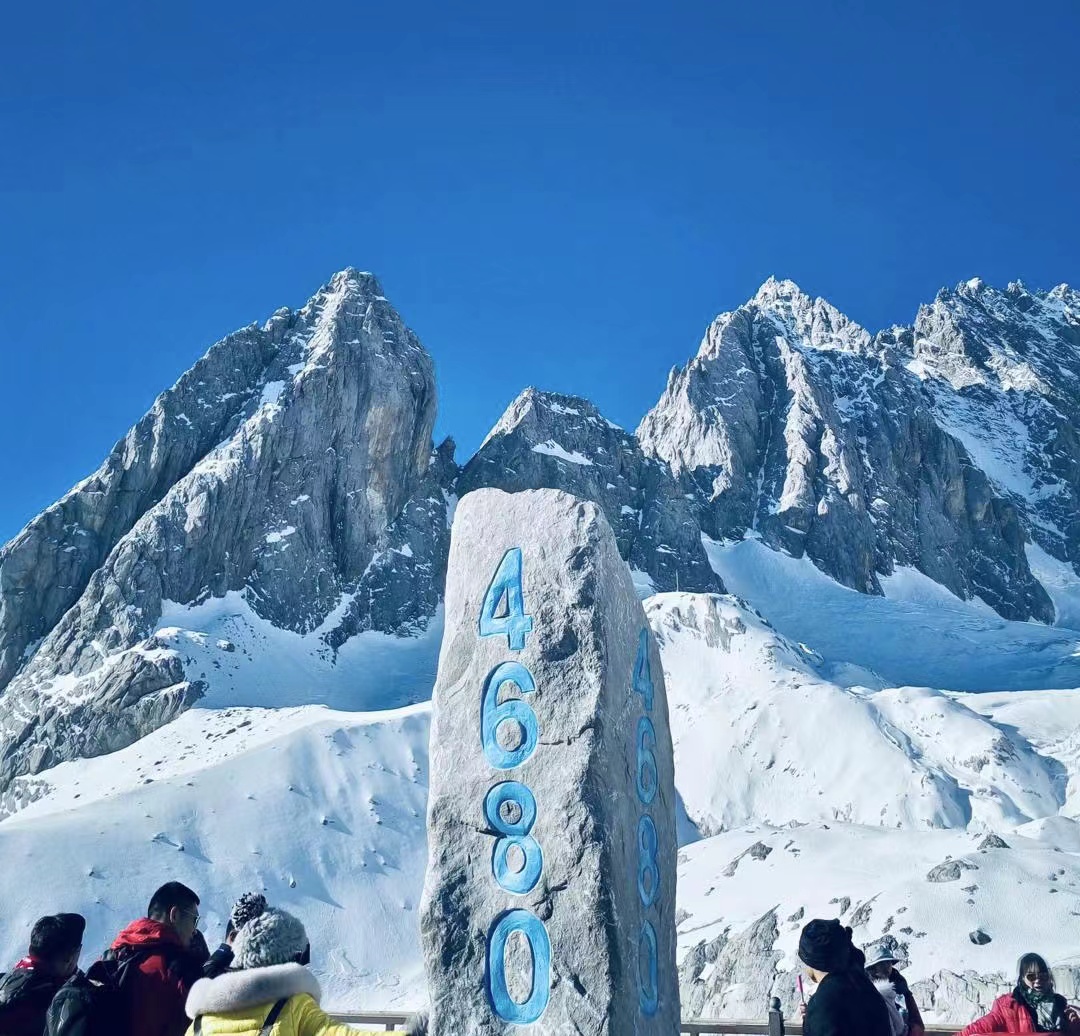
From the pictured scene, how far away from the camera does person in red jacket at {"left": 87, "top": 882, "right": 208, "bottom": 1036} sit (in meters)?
3.96

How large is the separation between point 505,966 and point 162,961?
7.13 feet

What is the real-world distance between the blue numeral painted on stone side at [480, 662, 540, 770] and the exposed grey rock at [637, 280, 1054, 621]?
9076 centimetres

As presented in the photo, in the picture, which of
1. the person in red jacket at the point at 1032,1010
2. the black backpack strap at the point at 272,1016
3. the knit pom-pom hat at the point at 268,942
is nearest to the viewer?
the black backpack strap at the point at 272,1016

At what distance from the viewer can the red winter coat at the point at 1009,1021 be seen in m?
5.10

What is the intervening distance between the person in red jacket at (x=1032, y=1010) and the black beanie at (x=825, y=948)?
158 cm

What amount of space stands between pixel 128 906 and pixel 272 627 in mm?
45673

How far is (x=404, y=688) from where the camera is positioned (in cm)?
6844

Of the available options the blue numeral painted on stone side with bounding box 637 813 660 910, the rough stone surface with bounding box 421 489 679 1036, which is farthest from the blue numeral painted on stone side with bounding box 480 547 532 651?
the blue numeral painted on stone side with bounding box 637 813 660 910

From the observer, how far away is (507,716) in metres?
6.34

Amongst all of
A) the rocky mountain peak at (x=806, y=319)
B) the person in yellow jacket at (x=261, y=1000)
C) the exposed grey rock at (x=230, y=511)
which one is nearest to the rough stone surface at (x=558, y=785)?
the person in yellow jacket at (x=261, y=1000)

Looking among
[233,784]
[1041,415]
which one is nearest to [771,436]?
[1041,415]

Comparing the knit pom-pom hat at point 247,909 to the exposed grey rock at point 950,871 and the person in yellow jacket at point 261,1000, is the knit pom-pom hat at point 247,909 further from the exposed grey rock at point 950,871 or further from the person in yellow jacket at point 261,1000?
the exposed grey rock at point 950,871

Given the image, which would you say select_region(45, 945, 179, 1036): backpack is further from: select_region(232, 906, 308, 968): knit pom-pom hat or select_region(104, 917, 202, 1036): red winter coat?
select_region(232, 906, 308, 968): knit pom-pom hat

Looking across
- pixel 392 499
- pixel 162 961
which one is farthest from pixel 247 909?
pixel 392 499
